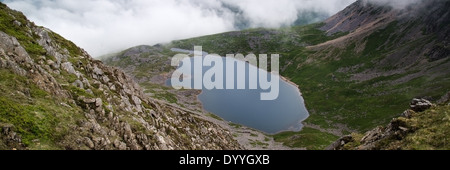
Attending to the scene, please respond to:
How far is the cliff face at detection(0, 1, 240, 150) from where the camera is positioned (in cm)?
2477

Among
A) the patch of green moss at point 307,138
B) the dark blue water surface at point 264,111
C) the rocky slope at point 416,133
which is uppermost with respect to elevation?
the rocky slope at point 416,133

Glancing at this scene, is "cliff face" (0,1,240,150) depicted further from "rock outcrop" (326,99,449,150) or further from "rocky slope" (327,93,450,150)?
"rocky slope" (327,93,450,150)

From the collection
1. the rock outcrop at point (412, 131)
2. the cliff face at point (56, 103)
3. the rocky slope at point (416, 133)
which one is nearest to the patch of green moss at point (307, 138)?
the rock outcrop at point (412, 131)

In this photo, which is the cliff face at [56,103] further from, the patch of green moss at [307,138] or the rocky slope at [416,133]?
the patch of green moss at [307,138]

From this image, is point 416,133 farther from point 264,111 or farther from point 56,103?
point 264,111

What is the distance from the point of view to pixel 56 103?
98.3 feet

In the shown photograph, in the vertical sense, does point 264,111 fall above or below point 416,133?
below

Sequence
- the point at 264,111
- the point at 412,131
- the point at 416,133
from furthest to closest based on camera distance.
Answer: the point at 264,111 < the point at 412,131 < the point at 416,133

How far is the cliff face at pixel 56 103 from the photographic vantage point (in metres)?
24.8

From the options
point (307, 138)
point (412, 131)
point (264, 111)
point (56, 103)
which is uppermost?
point (56, 103)

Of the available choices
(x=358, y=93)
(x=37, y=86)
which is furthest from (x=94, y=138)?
(x=358, y=93)

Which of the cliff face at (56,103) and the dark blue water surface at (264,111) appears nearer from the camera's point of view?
the cliff face at (56,103)

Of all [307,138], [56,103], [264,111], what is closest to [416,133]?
[56,103]
